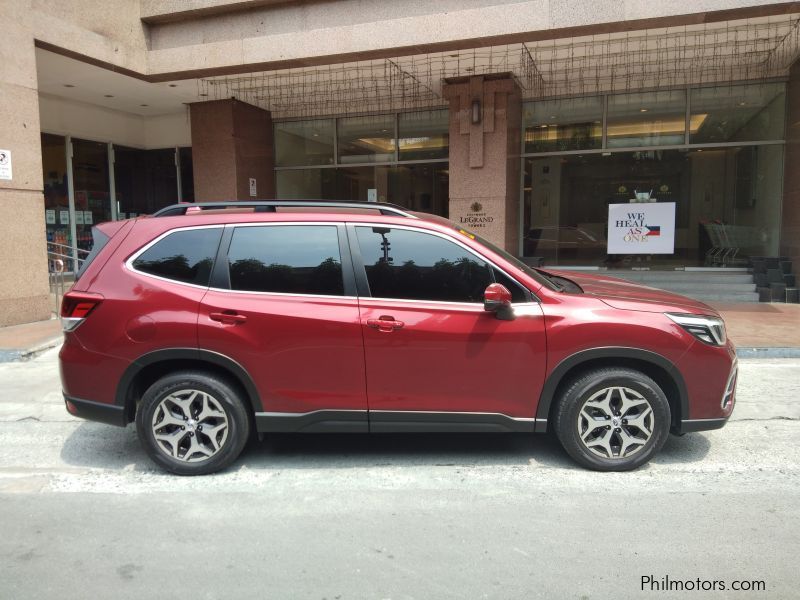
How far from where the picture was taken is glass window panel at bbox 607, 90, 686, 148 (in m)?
13.0

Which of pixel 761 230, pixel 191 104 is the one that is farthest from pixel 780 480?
pixel 191 104

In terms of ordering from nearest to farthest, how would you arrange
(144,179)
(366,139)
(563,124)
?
(563,124), (366,139), (144,179)

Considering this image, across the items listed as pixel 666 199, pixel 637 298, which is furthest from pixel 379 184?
pixel 637 298

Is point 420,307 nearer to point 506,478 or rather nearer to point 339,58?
point 506,478

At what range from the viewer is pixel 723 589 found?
305 centimetres

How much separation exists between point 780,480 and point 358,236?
3.35 metres

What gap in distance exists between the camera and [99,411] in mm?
4398

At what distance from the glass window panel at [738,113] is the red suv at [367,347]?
33.1 ft

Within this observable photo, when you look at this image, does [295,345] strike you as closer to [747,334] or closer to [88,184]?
[747,334]

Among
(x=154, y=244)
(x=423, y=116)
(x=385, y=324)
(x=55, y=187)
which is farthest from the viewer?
(x=55, y=187)

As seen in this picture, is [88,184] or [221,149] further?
[88,184]

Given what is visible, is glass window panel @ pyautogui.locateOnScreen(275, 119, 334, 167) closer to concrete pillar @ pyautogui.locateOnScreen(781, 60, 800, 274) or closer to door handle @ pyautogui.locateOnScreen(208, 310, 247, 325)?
concrete pillar @ pyautogui.locateOnScreen(781, 60, 800, 274)

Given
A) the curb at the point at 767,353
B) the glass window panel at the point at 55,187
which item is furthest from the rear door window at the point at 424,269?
the glass window panel at the point at 55,187

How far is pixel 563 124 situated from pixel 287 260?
1086 centimetres
